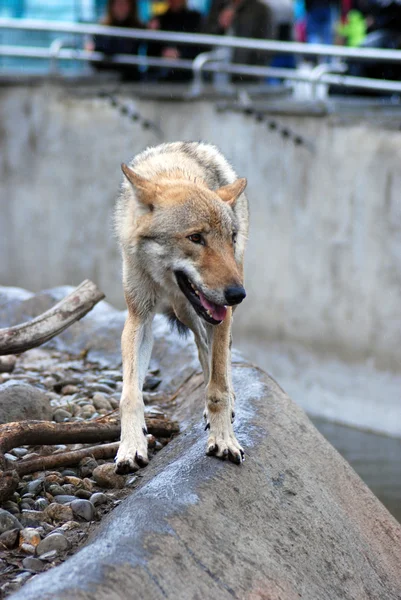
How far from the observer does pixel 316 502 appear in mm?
4691

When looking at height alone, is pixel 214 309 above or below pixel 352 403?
→ above

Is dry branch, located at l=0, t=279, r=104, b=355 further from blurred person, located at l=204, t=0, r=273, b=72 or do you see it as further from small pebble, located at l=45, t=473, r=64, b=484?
blurred person, located at l=204, t=0, r=273, b=72

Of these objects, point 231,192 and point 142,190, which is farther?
point 231,192

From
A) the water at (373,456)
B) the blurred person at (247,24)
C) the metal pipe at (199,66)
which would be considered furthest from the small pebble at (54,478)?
the blurred person at (247,24)

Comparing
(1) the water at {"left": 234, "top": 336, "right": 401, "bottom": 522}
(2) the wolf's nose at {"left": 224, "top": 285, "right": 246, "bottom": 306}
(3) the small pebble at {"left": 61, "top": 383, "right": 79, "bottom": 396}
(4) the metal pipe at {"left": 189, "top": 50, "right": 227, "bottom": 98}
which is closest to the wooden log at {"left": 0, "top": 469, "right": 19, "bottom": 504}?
(2) the wolf's nose at {"left": 224, "top": 285, "right": 246, "bottom": 306}

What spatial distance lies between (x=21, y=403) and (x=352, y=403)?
5.51 meters

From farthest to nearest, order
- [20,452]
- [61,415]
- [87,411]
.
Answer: [87,411]
[61,415]
[20,452]

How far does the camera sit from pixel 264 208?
36.2 ft

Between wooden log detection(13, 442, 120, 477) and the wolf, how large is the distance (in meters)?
0.35

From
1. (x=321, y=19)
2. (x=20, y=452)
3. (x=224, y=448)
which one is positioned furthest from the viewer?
(x=321, y=19)

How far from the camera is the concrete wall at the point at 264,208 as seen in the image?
32.9 ft

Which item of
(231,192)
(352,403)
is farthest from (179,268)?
(352,403)

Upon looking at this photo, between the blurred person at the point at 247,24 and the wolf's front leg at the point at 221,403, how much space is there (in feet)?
24.0

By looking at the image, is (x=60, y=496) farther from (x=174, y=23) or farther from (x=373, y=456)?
(x=174, y=23)
